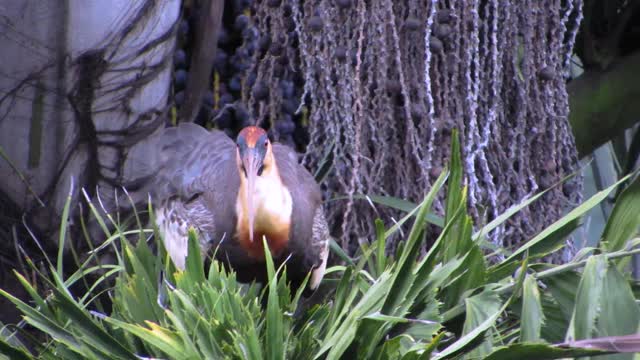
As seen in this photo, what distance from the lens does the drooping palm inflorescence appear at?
2229 mm

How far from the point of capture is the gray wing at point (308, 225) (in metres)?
2.31

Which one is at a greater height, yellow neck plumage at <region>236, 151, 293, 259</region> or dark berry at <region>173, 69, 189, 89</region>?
dark berry at <region>173, 69, 189, 89</region>

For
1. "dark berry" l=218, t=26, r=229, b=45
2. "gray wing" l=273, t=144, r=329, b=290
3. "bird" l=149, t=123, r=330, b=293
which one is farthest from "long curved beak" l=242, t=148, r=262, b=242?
"dark berry" l=218, t=26, r=229, b=45

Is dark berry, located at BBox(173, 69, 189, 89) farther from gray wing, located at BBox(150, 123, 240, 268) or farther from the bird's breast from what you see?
the bird's breast

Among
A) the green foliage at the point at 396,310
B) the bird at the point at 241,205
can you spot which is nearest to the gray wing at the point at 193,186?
the bird at the point at 241,205

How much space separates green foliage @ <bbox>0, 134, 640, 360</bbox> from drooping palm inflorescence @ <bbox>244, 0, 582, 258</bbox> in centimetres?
37

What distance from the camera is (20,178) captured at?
226cm

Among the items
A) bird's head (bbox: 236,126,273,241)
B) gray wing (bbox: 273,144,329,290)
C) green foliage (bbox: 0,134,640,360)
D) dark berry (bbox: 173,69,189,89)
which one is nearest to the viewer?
green foliage (bbox: 0,134,640,360)

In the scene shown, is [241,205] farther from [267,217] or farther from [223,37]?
[223,37]

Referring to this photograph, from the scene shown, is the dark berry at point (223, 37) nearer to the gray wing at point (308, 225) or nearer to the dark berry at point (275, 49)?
the dark berry at point (275, 49)

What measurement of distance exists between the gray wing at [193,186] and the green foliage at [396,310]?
40 centimetres

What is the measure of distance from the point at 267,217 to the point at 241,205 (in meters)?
0.05

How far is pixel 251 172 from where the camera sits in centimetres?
223

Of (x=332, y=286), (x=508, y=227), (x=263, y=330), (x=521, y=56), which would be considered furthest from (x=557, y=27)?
(x=263, y=330)
